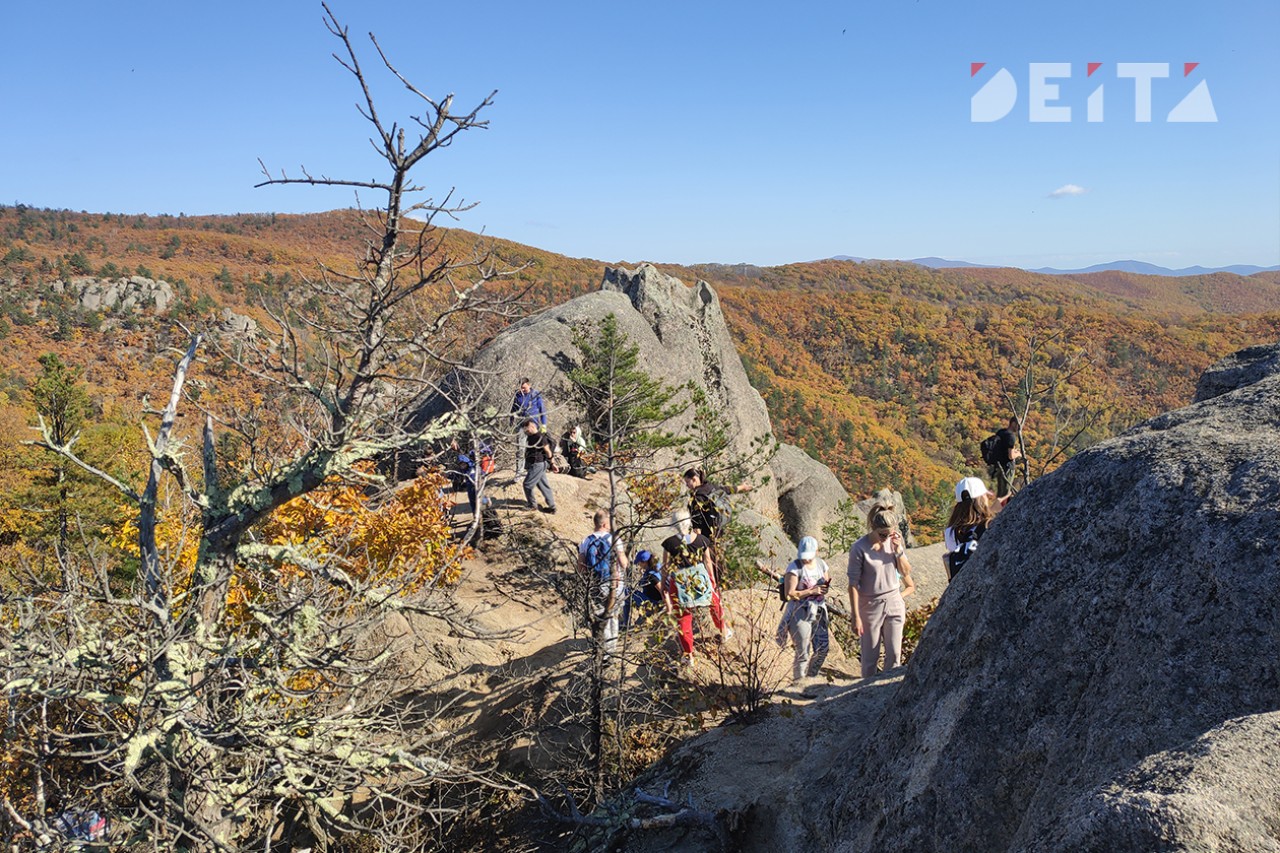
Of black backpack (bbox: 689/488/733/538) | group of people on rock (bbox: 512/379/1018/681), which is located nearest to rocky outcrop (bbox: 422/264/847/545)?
black backpack (bbox: 689/488/733/538)

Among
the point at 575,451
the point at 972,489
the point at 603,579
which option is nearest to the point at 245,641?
the point at 603,579

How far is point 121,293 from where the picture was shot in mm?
56656

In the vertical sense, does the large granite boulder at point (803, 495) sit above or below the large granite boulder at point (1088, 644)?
below

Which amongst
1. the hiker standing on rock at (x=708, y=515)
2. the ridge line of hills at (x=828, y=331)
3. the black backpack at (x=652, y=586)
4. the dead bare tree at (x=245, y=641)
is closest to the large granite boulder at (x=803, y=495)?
the ridge line of hills at (x=828, y=331)

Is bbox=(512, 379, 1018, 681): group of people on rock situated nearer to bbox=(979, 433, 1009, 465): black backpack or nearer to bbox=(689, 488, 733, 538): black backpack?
bbox=(689, 488, 733, 538): black backpack

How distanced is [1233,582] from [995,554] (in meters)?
1.33

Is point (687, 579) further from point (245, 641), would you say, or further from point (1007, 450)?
point (1007, 450)

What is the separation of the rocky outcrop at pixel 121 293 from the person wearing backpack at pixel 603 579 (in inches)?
2263

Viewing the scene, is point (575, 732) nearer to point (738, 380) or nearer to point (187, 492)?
point (187, 492)

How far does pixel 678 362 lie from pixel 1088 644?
63.0 feet

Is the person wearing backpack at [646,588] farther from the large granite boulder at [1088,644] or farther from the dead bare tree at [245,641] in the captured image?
the large granite boulder at [1088,644]

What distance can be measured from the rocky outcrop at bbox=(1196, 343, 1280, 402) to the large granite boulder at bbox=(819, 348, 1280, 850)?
0.67 metres

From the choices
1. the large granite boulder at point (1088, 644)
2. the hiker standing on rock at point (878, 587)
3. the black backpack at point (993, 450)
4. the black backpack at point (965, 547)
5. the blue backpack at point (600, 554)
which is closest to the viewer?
the large granite boulder at point (1088, 644)

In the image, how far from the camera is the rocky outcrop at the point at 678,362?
60.7 ft
